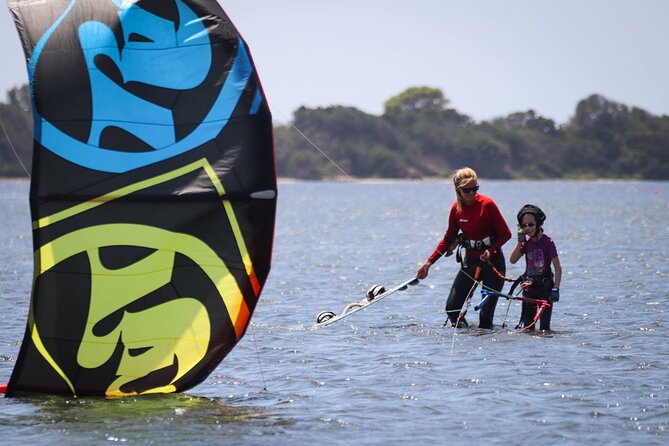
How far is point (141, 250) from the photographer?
900 centimetres

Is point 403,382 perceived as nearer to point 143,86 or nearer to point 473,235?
point 473,235

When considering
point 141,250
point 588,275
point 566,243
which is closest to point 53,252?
point 141,250

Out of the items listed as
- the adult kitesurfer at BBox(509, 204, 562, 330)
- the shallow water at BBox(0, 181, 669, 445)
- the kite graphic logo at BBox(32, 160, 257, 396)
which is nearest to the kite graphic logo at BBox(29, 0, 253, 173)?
the kite graphic logo at BBox(32, 160, 257, 396)

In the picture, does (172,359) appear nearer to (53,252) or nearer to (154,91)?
(53,252)

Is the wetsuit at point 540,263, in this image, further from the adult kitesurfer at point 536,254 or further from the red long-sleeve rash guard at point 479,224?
the red long-sleeve rash guard at point 479,224

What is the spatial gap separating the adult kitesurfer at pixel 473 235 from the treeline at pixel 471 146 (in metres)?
133

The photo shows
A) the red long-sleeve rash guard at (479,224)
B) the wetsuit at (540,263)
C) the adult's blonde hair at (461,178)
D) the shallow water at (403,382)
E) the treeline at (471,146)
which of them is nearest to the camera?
the shallow water at (403,382)

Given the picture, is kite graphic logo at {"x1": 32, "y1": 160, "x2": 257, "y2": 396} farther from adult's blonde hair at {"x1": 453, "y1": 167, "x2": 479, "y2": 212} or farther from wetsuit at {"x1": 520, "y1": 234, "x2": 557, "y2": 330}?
wetsuit at {"x1": 520, "y1": 234, "x2": 557, "y2": 330}

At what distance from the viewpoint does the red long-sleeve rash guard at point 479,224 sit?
1252 centimetres

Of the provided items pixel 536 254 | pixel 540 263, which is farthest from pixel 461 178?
pixel 540 263

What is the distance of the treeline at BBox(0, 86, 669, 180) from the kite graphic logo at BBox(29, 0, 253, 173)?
5399 inches

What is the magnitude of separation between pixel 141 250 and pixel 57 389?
4.55 feet

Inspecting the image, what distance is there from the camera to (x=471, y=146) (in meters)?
158

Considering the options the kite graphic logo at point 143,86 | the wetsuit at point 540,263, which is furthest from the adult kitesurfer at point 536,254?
the kite graphic logo at point 143,86
